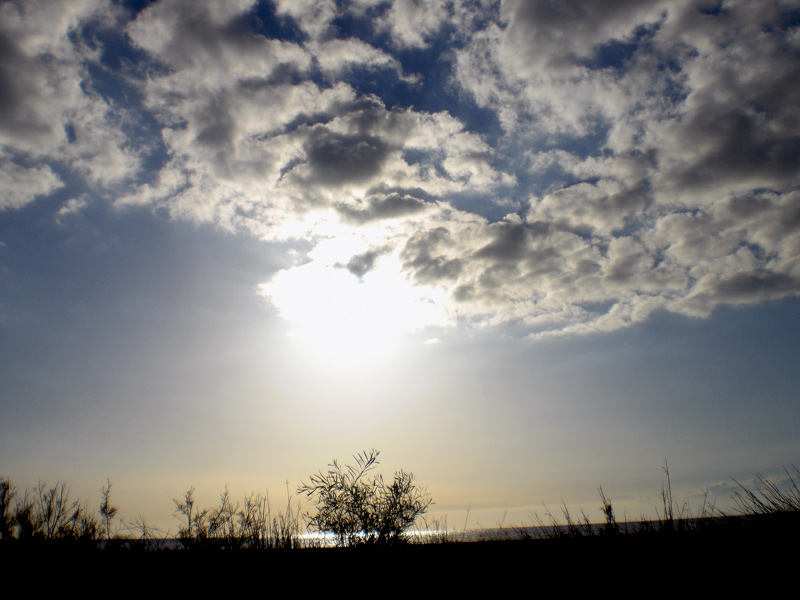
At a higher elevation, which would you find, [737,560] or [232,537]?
[737,560]

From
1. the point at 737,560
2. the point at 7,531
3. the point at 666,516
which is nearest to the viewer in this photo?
the point at 737,560

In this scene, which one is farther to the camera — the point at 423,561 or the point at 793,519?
the point at 423,561

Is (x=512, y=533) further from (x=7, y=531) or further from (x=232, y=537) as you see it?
(x=7, y=531)

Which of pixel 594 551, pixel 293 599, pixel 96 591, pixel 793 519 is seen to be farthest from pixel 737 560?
pixel 96 591

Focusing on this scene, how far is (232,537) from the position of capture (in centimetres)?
1322

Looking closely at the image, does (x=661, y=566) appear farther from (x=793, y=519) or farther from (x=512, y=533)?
(x=512, y=533)

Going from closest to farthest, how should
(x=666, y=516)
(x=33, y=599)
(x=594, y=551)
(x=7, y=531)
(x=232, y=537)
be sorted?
1. (x=33, y=599)
2. (x=594, y=551)
3. (x=666, y=516)
4. (x=232, y=537)
5. (x=7, y=531)

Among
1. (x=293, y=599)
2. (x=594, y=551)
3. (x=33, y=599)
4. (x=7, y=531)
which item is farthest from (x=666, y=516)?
(x=7, y=531)

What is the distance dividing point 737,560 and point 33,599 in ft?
31.7

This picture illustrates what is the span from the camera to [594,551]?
7.10 metres

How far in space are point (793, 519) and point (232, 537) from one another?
1403cm

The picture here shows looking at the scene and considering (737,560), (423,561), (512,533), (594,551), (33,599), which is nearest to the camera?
(737,560)

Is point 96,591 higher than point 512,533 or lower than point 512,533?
higher

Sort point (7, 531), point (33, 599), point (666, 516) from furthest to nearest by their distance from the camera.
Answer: point (7, 531) < point (666, 516) < point (33, 599)
